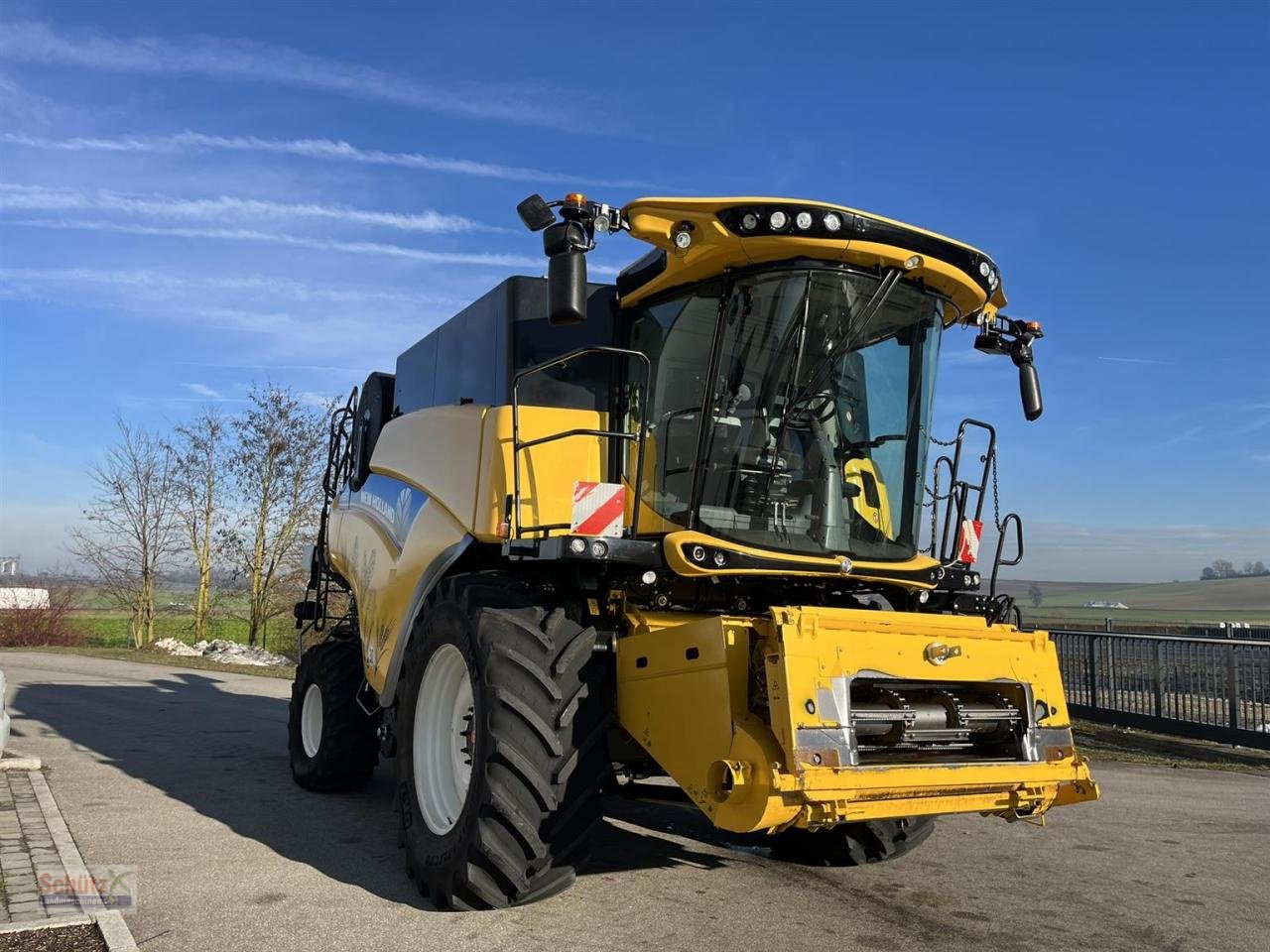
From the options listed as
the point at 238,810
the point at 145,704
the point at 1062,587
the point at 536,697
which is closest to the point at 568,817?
the point at 536,697

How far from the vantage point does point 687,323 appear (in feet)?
17.7

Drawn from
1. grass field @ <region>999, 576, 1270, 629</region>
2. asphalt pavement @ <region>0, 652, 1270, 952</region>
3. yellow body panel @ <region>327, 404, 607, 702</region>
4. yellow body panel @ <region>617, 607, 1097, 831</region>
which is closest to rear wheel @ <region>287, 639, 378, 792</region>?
asphalt pavement @ <region>0, 652, 1270, 952</region>

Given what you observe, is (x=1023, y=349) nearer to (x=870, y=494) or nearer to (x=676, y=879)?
(x=870, y=494)

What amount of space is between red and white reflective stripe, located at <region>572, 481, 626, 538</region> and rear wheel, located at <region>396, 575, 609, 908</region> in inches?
17.6

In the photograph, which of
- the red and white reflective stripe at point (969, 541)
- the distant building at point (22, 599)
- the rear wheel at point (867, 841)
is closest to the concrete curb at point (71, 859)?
the rear wheel at point (867, 841)

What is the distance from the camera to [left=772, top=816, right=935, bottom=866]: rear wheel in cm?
569

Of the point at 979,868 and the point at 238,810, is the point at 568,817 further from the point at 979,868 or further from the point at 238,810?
the point at 238,810

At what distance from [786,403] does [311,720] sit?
5.12 m

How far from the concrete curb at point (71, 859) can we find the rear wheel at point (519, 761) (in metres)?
1.31

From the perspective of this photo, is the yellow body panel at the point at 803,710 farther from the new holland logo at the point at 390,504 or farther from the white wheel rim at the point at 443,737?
the new holland logo at the point at 390,504

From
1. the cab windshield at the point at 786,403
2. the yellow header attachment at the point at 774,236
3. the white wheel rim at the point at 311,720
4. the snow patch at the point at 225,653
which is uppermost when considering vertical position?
the yellow header attachment at the point at 774,236

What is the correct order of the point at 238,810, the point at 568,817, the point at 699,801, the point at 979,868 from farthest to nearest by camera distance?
the point at 238,810 < the point at 979,868 < the point at 568,817 < the point at 699,801

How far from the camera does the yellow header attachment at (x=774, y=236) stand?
4.84m

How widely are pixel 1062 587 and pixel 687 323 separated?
92200 mm
